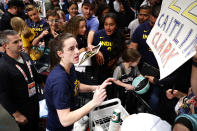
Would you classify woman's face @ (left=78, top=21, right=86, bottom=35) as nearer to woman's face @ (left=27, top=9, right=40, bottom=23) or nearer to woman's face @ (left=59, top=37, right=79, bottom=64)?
woman's face @ (left=27, top=9, right=40, bottom=23)

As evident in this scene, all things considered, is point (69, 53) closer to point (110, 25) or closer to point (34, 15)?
point (110, 25)

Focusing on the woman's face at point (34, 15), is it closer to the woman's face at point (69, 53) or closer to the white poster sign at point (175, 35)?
the woman's face at point (69, 53)

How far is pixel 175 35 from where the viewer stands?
0.88m

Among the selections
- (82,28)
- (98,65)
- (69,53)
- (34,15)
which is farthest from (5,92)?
(34,15)

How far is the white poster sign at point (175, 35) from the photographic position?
30.1 inches

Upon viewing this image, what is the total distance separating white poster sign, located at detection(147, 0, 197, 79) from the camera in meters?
0.77

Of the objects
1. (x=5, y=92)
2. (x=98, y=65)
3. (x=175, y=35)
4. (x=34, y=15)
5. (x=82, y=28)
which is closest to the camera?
(x=175, y=35)

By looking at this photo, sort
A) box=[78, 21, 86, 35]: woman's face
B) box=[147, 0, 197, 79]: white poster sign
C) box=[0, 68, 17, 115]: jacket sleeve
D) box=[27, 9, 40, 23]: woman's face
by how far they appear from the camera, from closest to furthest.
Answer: box=[147, 0, 197, 79]: white poster sign
box=[0, 68, 17, 115]: jacket sleeve
box=[78, 21, 86, 35]: woman's face
box=[27, 9, 40, 23]: woman's face

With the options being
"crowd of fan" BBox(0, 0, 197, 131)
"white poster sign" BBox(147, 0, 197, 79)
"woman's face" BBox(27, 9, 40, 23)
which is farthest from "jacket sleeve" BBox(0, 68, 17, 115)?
"woman's face" BBox(27, 9, 40, 23)

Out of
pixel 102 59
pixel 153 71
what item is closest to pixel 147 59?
pixel 153 71

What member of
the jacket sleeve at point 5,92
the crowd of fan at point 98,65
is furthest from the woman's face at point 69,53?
the jacket sleeve at point 5,92

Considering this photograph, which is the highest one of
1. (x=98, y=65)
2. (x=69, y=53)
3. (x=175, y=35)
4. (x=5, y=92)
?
(x=175, y=35)

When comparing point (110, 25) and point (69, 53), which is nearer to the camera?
point (69, 53)

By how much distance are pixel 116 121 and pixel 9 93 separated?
135cm
